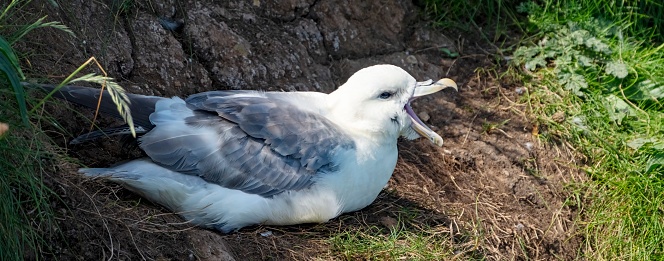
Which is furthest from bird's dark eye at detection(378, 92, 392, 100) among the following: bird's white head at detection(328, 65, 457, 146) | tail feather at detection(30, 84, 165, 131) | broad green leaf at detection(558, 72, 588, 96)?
broad green leaf at detection(558, 72, 588, 96)

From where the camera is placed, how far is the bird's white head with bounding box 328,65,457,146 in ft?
11.5

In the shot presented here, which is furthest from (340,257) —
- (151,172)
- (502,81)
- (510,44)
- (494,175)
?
(510,44)

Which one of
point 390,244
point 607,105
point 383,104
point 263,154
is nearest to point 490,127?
point 607,105

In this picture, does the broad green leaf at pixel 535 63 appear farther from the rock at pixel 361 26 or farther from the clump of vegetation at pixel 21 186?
the clump of vegetation at pixel 21 186

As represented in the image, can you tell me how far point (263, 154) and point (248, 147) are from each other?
9cm

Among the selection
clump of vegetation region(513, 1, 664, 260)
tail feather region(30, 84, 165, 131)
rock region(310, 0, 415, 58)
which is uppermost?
tail feather region(30, 84, 165, 131)

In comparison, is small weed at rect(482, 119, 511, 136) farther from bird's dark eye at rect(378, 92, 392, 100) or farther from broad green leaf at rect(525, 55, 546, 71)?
bird's dark eye at rect(378, 92, 392, 100)

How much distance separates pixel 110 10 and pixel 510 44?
3191 mm

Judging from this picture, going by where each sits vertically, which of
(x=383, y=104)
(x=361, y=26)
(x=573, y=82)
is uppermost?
(x=383, y=104)

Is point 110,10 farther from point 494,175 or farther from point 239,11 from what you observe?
point 494,175

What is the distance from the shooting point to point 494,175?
4367 millimetres

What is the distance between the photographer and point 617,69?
484cm

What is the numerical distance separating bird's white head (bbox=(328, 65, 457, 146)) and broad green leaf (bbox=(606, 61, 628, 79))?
1909 millimetres

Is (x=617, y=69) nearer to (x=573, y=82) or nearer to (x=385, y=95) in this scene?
(x=573, y=82)
